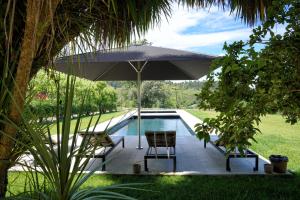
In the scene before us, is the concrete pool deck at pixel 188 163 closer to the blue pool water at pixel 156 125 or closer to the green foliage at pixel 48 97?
the green foliage at pixel 48 97

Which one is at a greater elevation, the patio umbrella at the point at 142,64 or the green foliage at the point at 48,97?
the patio umbrella at the point at 142,64

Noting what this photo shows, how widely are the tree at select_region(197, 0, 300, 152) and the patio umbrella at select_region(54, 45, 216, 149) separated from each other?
4125 mm

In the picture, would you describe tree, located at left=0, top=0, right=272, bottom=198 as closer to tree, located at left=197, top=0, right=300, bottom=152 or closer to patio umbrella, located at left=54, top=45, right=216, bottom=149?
tree, located at left=197, top=0, right=300, bottom=152

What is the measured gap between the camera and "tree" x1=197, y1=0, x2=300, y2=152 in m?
2.01

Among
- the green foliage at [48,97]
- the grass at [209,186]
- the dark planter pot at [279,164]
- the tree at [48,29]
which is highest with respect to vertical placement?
the tree at [48,29]

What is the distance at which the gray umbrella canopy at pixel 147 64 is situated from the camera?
722 cm

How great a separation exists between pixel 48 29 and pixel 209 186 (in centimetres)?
394

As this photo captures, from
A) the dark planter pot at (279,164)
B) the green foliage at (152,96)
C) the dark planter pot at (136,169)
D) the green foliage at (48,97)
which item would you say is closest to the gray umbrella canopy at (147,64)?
the green foliage at (48,97)

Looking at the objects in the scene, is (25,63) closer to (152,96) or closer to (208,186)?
(208,186)

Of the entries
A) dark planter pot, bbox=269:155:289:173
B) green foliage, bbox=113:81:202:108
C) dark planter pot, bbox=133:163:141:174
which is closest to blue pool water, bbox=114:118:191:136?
dark planter pot, bbox=133:163:141:174

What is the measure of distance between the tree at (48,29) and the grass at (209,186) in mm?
2262

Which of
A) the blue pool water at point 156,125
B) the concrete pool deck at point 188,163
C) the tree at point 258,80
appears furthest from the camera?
the blue pool water at point 156,125

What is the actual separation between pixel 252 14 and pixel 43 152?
16.9ft

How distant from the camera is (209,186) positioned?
5438 mm
